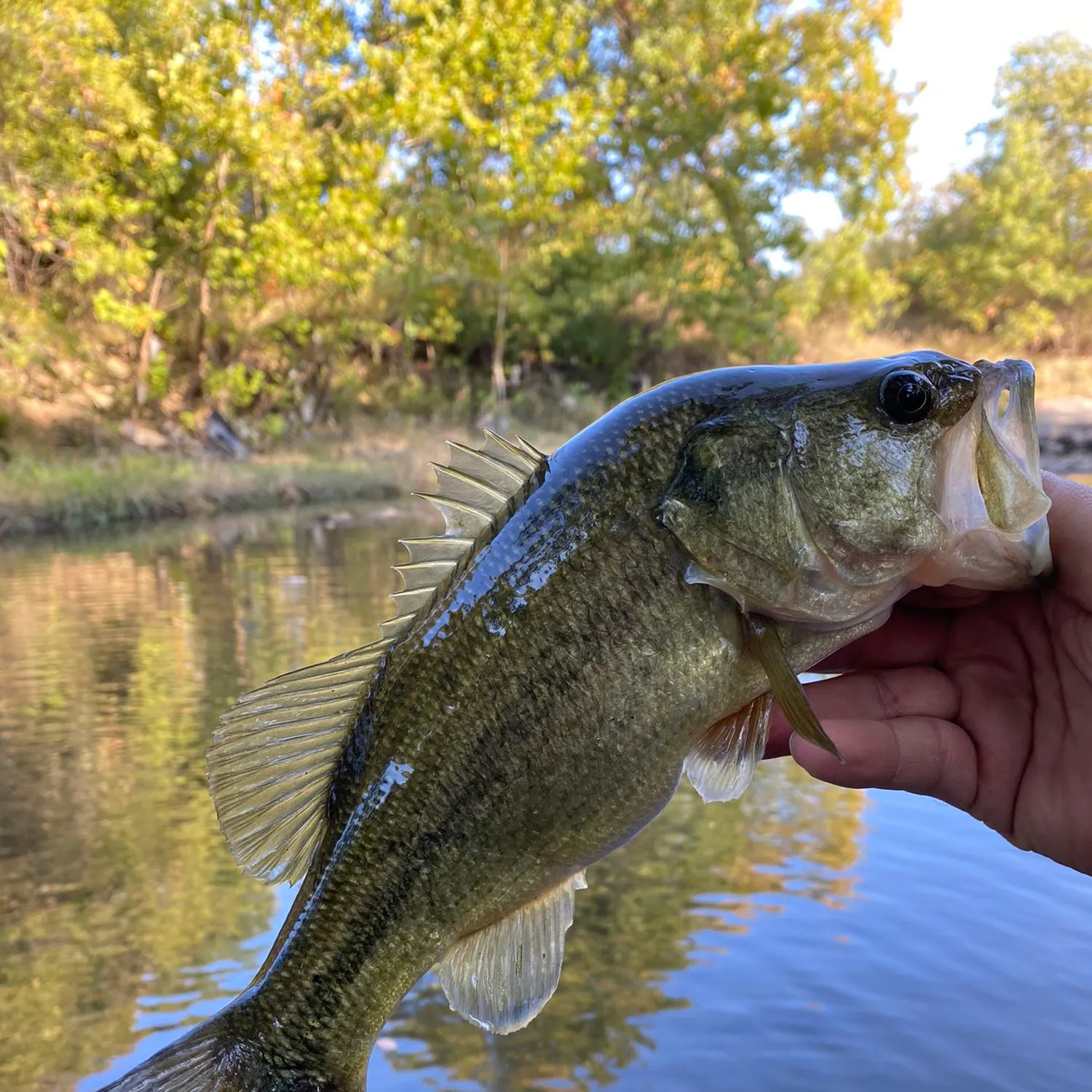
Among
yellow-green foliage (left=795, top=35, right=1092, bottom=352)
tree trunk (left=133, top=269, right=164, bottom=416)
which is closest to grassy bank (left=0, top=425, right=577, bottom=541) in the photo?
tree trunk (left=133, top=269, right=164, bottom=416)

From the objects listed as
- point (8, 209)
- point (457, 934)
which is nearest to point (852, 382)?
point (457, 934)

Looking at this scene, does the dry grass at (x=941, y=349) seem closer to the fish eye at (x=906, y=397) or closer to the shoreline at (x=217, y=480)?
Result: the shoreline at (x=217, y=480)

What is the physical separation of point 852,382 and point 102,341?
23272mm

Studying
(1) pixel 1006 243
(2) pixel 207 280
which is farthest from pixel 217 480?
(1) pixel 1006 243

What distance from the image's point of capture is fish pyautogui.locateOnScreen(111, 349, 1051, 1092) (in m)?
1.75

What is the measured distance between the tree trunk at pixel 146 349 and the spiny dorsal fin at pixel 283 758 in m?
20.8

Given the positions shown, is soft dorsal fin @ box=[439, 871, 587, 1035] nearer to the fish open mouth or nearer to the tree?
the fish open mouth

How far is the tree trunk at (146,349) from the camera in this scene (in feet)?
67.7

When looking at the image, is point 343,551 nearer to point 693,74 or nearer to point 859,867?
point 859,867

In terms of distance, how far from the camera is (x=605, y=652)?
1.74 meters

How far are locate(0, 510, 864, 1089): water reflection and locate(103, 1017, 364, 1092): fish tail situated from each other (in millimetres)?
1468

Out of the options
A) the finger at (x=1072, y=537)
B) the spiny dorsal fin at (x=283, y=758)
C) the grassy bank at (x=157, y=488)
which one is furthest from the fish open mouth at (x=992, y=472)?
the grassy bank at (x=157, y=488)

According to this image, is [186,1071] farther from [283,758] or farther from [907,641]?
[907,641]

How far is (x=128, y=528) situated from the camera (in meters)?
15.5
